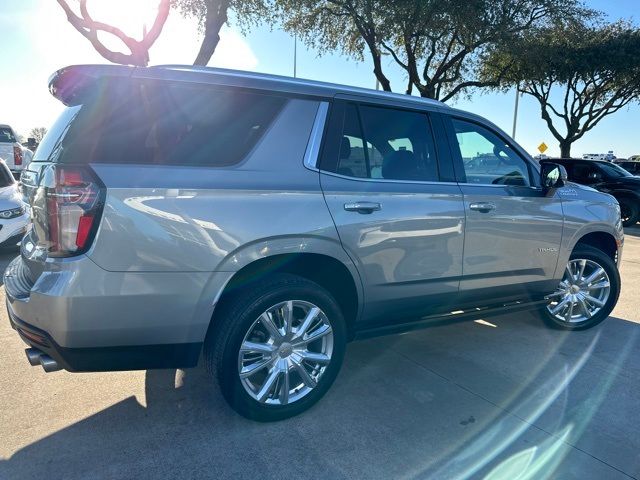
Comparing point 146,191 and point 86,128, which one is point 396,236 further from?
point 86,128

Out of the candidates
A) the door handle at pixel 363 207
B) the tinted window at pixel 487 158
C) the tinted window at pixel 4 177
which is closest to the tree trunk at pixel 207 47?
the tinted window at pixel 4 177

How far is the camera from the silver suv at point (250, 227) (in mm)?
2266

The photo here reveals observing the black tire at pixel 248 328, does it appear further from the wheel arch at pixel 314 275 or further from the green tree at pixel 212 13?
the green tree at pixel 212 13

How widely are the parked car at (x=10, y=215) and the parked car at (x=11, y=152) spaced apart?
6899mm

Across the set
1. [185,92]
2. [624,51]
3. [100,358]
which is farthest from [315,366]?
[624,51]

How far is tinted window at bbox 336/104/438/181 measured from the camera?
3.02 metres

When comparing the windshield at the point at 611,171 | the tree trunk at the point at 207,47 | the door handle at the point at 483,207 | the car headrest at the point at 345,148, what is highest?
the tree trunk at the point at 207,47

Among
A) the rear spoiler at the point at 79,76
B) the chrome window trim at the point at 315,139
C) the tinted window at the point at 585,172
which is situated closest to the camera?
the rear spoiler at the point at 79,76

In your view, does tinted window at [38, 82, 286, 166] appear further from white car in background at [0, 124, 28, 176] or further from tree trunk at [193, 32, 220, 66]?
white car in background at [0, 124, 28, 176]

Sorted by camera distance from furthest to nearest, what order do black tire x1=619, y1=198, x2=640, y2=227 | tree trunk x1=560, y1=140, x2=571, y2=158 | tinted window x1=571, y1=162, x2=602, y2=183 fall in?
tree trunk x1=560, y1=140, x2=571, y2=158
tinted window x1=571, y1=162, x2=602, y2=183
black tire x1=619, y1=198, x2=640, y2=227

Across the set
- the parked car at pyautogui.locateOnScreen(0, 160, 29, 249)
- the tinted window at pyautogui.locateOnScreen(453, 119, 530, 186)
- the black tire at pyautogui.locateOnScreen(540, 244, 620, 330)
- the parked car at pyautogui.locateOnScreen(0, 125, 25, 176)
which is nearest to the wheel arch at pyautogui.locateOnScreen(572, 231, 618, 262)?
the black tire at pyautogui.locateOnScreen(540, 244, 620, 330)

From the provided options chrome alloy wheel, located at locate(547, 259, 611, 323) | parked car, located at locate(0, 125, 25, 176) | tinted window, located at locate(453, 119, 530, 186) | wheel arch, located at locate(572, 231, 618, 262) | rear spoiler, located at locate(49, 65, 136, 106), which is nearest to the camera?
rear spoiler, located at locate(49, 65, 136, 106)

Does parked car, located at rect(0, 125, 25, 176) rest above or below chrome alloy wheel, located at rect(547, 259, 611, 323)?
above

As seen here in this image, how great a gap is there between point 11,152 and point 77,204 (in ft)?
45.3
